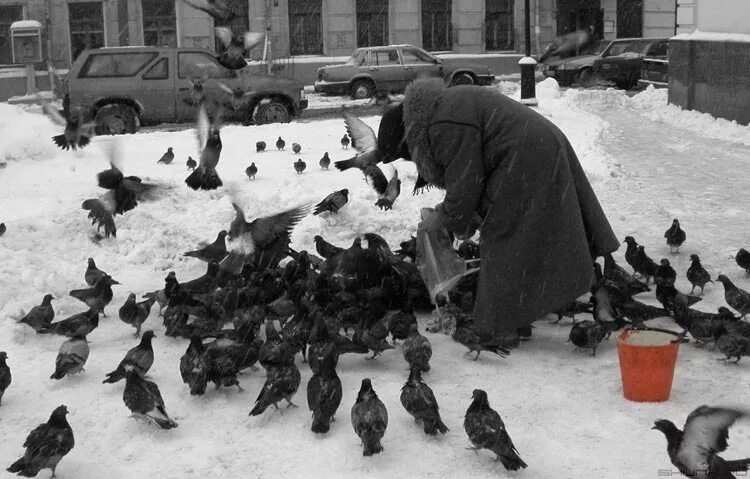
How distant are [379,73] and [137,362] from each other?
794 inches

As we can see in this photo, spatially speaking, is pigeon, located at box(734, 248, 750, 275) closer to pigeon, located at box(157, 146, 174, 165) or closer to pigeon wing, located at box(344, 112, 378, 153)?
pigeon wing, located at box(344, 112, 378, 153)

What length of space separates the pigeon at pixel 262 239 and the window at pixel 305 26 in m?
23.6

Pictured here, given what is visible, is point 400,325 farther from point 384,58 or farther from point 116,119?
point 384,58

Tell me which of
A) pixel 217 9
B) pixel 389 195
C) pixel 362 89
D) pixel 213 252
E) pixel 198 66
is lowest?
pixel 213 252

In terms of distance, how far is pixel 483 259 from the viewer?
18.5 ft

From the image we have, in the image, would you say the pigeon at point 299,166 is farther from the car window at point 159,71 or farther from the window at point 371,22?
the window at point 371,22

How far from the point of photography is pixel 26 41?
24000 millimetres

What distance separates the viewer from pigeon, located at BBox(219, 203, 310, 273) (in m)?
7.37

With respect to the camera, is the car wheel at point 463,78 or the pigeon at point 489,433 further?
the car wheel at point 463,78

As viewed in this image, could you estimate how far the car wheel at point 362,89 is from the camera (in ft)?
82.0

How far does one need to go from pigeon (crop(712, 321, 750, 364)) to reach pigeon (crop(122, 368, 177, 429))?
3.01 metres

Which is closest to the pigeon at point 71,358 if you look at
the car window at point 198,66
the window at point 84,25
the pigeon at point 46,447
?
the pigeon at point 46,447

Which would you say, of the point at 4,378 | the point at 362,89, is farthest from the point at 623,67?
the point at 4,378

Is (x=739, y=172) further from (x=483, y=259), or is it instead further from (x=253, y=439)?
(x=253, y=439)
